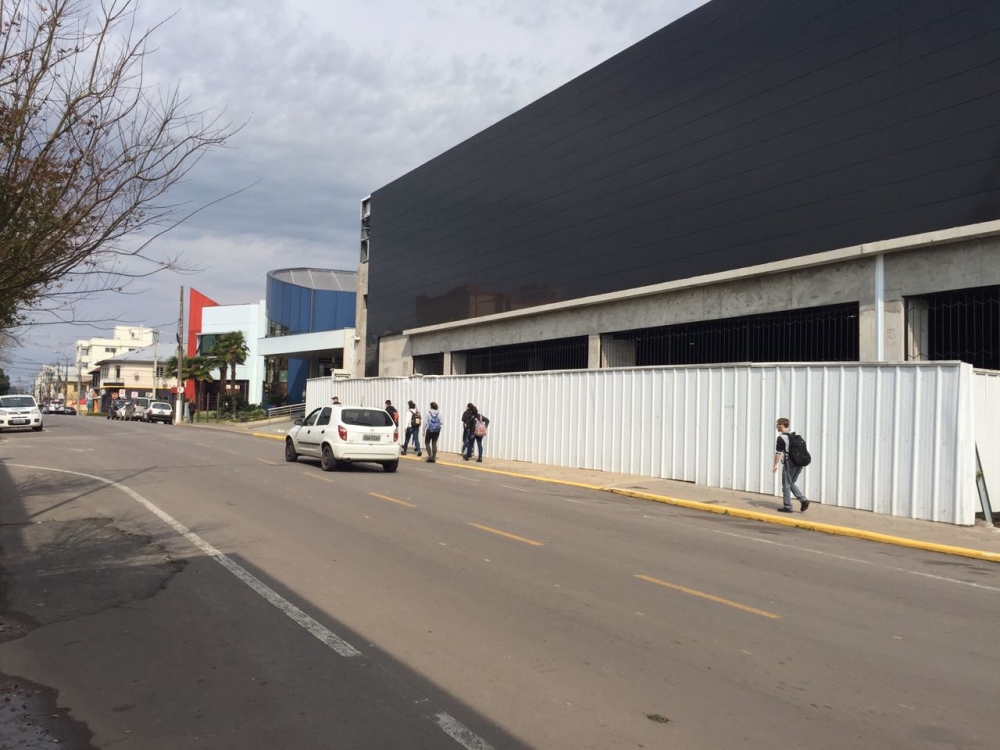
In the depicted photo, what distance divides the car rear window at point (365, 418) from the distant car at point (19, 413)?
24637mm

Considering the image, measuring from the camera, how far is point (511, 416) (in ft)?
84.6

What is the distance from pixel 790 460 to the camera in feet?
47.4

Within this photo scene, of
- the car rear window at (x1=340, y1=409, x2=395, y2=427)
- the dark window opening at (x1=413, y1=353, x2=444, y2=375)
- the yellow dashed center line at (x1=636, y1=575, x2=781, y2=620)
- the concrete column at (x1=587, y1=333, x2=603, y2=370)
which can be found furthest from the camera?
the dark window opening at (x1=413, y1=353, x2=444, y2=375)

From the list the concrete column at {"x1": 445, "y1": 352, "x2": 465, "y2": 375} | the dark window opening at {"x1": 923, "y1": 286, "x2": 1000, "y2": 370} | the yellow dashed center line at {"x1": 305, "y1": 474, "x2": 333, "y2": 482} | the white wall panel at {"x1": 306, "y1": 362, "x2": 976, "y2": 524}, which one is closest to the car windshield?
the concrete column at {"x1": 445, "y1": 352, "x2": 465, "y2": 375}

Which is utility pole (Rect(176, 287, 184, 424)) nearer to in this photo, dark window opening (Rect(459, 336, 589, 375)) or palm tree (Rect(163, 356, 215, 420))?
palm tree (Rect(163, 356, 215, 420))

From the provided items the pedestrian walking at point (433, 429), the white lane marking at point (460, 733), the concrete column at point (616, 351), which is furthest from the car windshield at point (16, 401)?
the white lane marking at point (460, 733)

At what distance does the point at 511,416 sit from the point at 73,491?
1373cm

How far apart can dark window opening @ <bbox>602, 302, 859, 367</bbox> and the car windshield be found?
2775 cm

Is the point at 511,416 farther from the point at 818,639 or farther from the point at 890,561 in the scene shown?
the point at 818,639

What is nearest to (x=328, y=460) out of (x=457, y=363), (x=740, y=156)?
(x=740, y=156)

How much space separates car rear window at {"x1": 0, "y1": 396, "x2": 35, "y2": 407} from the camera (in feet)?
122

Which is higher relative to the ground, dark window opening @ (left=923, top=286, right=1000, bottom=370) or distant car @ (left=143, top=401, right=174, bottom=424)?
dark window opening @ (left=923, top=286, right=1000, bottom=370)

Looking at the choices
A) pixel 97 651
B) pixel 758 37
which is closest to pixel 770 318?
pixel 758 37

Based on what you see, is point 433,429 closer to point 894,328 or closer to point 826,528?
point 894,328
